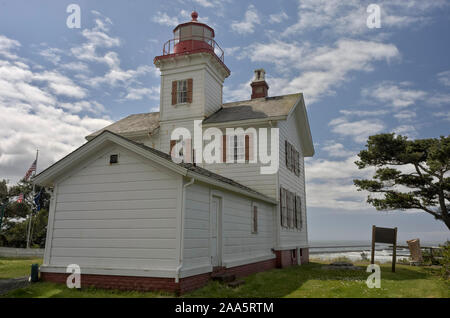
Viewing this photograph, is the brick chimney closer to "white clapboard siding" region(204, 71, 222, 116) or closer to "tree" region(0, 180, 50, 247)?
"white clapboard siding" region(204, 71, 222, 116)

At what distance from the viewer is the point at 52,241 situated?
9.34 metres

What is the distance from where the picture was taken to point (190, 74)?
17.4 m

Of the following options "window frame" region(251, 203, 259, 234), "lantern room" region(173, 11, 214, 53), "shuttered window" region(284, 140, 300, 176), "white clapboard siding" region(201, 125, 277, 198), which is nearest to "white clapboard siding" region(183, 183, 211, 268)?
"window frame" region(251, 203, 259, 234)

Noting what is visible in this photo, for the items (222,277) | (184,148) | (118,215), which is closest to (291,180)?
(184,148)

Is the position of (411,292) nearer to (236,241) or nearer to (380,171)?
(236,241)

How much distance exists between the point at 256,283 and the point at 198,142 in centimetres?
769

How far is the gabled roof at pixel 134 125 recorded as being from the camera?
17.3 m

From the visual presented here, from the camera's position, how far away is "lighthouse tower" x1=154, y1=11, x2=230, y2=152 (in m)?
16.9

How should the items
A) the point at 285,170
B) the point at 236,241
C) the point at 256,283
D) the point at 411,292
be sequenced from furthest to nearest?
the point at 285,170 → the point at 236,241 → the point at 256,283 → the point at 411,292

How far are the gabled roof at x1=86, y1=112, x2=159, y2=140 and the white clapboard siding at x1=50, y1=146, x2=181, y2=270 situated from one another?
7866 millimetres

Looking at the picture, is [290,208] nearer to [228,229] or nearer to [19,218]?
[228,229]

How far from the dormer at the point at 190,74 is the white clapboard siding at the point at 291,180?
3696mm

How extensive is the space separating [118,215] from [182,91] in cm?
985
